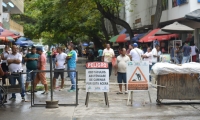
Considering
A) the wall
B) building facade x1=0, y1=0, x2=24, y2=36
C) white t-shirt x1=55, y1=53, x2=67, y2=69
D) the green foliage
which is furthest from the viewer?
building facade x1=0, y1=0, x2=24, y2=36

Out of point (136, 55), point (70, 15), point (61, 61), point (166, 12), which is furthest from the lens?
point (70, 15)

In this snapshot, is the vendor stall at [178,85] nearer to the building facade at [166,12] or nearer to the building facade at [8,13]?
the building facade at [166,12]

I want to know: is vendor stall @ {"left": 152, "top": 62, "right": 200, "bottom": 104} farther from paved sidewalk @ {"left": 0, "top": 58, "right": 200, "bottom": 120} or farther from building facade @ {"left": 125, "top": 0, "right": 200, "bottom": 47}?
building facade @ {"left": 125, "top": 0, "right": 200, "bottom": 47}

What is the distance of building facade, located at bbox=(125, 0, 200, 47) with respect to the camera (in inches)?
950

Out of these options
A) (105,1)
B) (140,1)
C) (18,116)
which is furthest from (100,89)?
(140,1)

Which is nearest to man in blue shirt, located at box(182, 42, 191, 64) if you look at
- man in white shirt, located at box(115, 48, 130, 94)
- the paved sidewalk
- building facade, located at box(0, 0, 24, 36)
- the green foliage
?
the green foliage

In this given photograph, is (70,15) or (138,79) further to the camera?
(70,15)

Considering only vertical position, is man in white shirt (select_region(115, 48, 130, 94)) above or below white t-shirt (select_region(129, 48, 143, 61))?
below

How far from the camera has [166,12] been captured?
2803 cm

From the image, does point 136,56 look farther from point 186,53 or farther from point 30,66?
point 186,53

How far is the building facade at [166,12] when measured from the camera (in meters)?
24.1

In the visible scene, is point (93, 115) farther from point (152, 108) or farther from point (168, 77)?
point (168, 77)

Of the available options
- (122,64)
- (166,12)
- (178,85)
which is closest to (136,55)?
(122,64)

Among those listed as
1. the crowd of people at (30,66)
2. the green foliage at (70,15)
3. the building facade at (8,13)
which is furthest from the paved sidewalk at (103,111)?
the building facade at (8,13)
